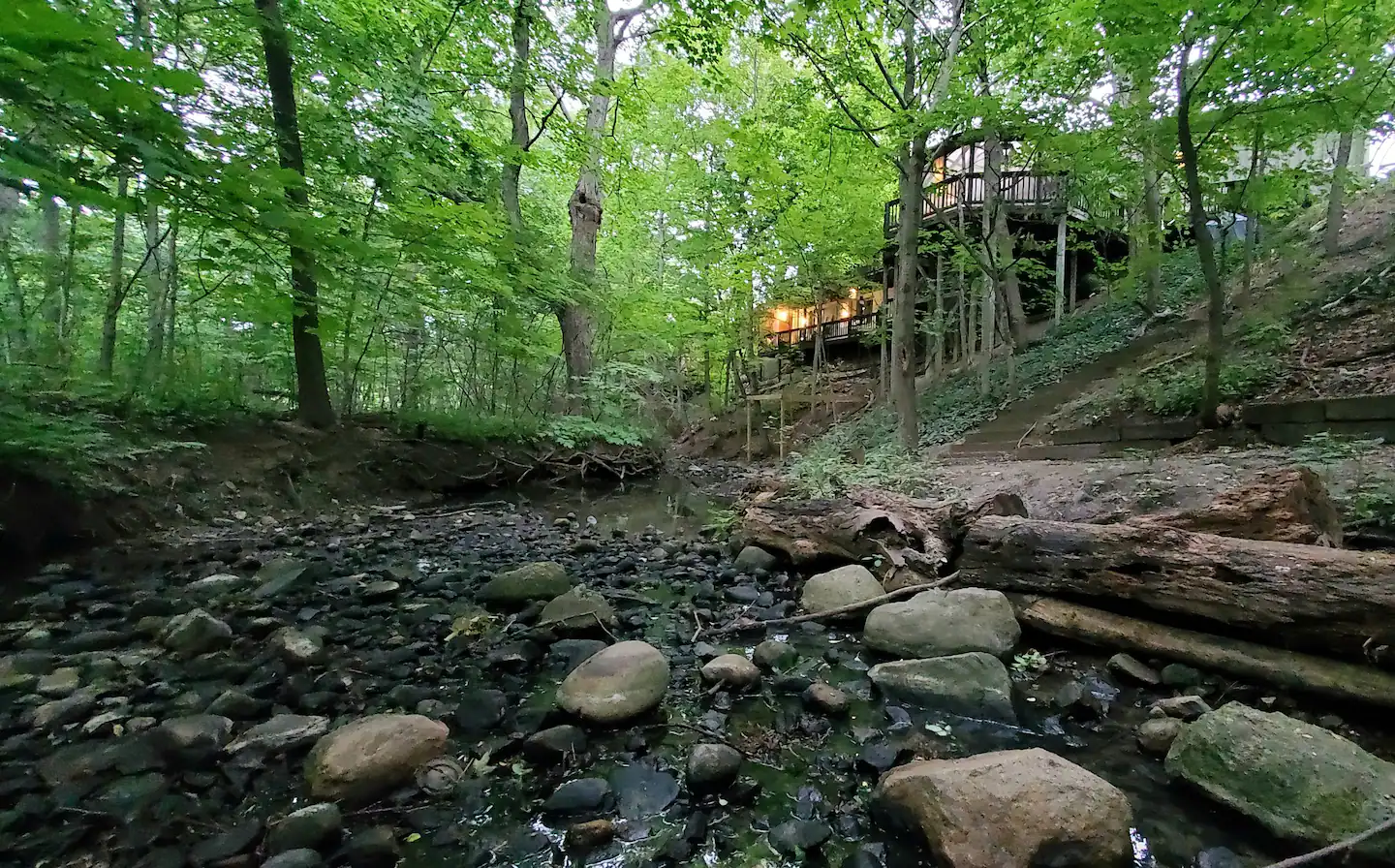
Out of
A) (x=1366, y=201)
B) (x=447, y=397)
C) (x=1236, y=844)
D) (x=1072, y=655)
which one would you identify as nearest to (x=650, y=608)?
(x=1072, y=655)

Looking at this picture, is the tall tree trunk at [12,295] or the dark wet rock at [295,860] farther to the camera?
the tall tree trunk at [12,295]

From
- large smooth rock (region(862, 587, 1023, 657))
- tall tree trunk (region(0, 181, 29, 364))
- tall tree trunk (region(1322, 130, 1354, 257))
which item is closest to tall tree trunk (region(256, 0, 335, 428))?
tall tree trunk (region(0, 181, 29, 364))

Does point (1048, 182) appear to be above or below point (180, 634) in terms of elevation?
above

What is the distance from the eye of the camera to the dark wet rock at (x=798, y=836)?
194 centimetres

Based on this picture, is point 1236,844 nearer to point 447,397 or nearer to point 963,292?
point 447,397

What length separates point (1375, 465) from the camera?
14.7ft

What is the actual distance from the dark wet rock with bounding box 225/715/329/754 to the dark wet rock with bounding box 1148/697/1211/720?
386 cm

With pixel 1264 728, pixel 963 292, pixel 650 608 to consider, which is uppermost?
pixel 963 292

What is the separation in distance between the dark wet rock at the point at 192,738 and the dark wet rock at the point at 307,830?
2.24ft

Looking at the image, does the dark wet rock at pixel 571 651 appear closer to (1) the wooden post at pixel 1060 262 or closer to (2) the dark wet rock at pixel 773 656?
(2) the dark wet rock at pixel 773 656

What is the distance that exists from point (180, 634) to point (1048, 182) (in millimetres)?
21138

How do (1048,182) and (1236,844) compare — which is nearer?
(1236,844)

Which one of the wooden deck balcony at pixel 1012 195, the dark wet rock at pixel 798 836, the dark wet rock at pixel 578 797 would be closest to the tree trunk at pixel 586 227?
the wooden deck balcony at pixel 1012 195

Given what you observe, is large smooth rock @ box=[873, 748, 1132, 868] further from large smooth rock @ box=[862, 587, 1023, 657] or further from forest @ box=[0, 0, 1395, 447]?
forest @ box=[0, 0, 1395, 447]
